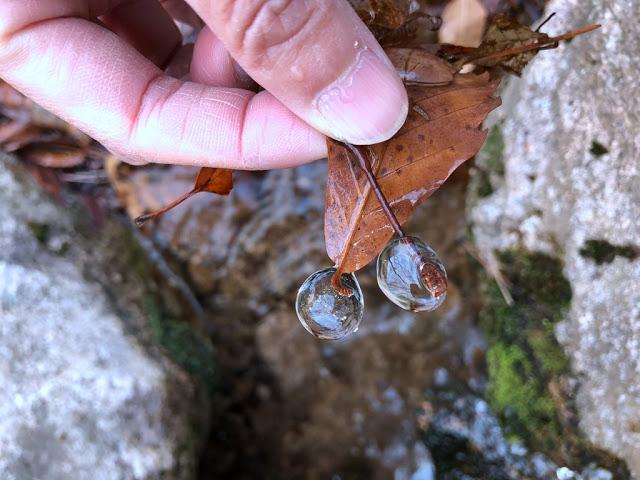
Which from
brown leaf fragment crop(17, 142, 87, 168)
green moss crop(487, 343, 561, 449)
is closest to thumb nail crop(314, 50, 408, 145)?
green moss crop(487, 343, 561, 449)

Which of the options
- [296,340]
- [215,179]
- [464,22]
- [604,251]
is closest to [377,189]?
[215,179]

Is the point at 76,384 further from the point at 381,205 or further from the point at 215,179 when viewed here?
the point at 381,205

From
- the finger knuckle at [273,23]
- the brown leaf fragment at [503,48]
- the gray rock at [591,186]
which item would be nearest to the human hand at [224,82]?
the finger knuckle at [273,23]

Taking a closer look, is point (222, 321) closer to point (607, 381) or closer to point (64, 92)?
point (64, 92)

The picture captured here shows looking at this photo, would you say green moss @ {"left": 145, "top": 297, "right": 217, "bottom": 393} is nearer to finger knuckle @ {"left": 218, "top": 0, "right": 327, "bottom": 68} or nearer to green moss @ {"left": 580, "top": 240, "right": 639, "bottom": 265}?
finger knuckle @ {"left": 218, "top": 0, "right": 327, "bottom": 68}

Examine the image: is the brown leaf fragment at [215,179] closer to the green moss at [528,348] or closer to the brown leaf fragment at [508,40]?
the brown leaf fragment at [508,40]

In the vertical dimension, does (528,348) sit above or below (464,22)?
below
